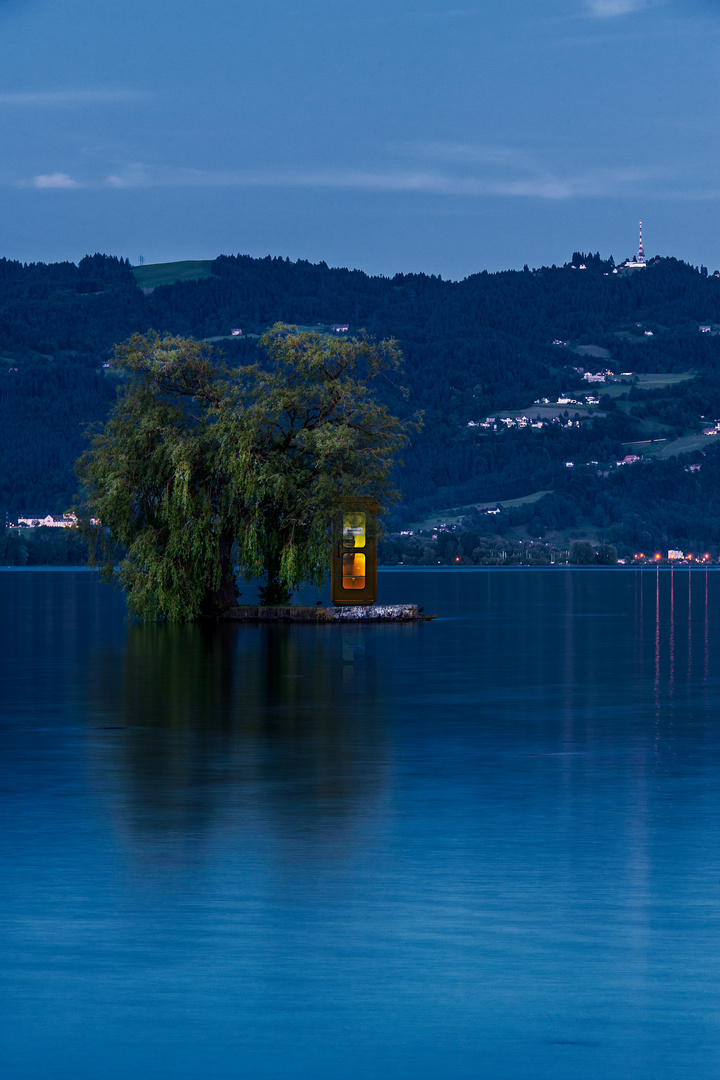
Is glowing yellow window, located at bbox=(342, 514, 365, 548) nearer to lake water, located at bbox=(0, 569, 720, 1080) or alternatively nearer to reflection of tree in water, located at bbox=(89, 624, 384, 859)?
reflection of tree in water, located at bbox=(89, 624, 384, 859)

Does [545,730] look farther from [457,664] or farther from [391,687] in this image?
[457,664]

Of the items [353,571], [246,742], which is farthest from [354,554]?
[246,742]

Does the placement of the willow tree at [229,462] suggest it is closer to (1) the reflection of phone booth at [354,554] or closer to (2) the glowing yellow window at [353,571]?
(1) the reflection of phone booth at [354,554]

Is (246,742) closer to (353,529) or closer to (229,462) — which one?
(229,462)

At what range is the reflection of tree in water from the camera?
44.7 feet

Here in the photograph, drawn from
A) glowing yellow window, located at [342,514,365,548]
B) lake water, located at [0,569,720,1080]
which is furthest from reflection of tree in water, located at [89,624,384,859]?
glowing yellow window, located at [342,514,365,548]

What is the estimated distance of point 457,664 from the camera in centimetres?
3372

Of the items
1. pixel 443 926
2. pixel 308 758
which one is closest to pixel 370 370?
pixel 308 758

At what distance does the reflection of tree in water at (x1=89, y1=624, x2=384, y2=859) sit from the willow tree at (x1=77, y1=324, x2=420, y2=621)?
14670 millimetres

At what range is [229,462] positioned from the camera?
50781 mm

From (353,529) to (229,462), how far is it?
4.52 metres

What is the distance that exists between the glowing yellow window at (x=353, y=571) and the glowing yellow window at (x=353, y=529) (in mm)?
1300

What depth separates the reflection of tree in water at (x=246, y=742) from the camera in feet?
44.7

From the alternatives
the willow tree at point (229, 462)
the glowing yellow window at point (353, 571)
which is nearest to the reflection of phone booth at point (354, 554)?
the glowing yellow window at point (353, 571)
